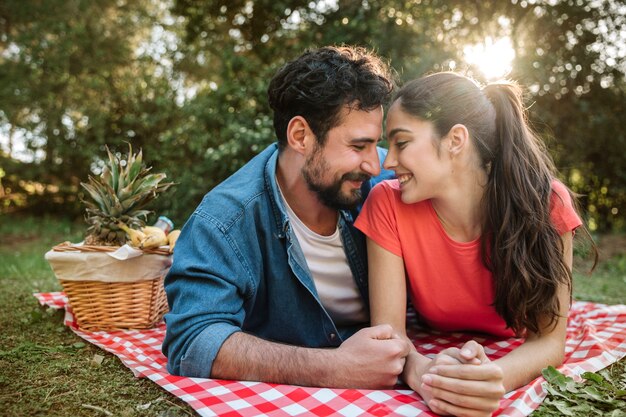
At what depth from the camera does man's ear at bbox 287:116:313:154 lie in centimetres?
288

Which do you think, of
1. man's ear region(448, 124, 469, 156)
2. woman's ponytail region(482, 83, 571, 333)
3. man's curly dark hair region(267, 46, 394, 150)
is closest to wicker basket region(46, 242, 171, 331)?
man's curly dark hair region(267, 46, 394, 150)

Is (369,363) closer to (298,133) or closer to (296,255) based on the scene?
(296,255)

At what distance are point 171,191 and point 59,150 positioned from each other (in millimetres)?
3705

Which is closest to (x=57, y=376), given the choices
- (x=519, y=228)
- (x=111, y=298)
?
(x=111, y=298)

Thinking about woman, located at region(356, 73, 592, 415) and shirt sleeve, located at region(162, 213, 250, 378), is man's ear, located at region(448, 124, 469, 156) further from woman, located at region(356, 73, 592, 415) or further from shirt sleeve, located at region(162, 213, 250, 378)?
shirt sleeve, located at region(162, 213, 250, 378)

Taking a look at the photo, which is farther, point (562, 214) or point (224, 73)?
point (224, 73)

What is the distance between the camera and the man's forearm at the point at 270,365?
2.24m

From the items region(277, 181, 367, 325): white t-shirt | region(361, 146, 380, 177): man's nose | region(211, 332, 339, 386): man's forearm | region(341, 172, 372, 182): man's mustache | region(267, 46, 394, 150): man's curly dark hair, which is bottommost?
region(211, 332, 339, 386): man's forearm

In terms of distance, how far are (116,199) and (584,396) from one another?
2770 millimetres

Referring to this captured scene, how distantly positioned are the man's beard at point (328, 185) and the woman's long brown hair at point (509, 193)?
Answer: 0.53 meters

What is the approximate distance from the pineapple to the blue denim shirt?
720 mm

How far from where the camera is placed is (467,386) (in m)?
1.93

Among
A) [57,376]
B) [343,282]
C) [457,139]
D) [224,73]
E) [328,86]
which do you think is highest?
[224,73]

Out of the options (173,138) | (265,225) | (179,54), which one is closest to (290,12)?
(173,138)
